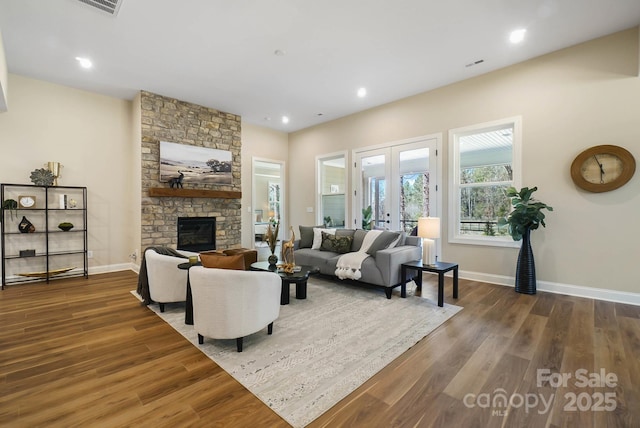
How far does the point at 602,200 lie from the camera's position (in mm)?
3621

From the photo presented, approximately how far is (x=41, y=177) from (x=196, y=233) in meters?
2.54

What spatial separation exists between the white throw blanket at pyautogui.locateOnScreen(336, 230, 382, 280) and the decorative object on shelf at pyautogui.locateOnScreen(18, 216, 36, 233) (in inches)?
194

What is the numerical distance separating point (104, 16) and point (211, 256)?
300 cm

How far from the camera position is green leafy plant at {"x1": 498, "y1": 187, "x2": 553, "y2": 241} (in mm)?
3791

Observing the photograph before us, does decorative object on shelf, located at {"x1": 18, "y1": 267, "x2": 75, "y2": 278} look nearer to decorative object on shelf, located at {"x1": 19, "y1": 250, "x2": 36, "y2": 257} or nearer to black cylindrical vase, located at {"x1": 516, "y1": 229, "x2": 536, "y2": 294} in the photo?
decorative object on shelf, located at {"x1": 19, "y1": 250, "x2": 36, "y2": 257}

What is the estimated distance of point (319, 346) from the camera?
244 centimetres

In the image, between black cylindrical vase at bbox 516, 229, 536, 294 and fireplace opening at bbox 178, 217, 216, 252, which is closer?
black cylindrical vase at bbox 516, 229, 536, 294

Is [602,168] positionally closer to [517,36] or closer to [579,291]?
[579,291]

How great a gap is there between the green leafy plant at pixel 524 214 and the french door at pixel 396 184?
49.3 inches

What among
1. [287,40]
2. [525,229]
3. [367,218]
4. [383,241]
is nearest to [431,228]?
[383,241]

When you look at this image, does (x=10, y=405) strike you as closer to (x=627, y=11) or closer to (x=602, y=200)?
(x=602, y=200)

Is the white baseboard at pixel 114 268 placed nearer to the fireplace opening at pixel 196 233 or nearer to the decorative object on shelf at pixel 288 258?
the fireplace opening at pixel 196 233

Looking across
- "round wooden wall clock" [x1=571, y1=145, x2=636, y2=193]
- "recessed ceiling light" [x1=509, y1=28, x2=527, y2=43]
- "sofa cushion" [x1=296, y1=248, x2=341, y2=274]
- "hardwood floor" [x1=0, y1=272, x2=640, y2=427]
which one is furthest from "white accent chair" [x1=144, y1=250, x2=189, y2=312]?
"round wooden wall clock" [x1=571, y1=145, x2=636, y2=193]

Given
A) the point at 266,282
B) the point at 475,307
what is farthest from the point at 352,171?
the point at 266,282
